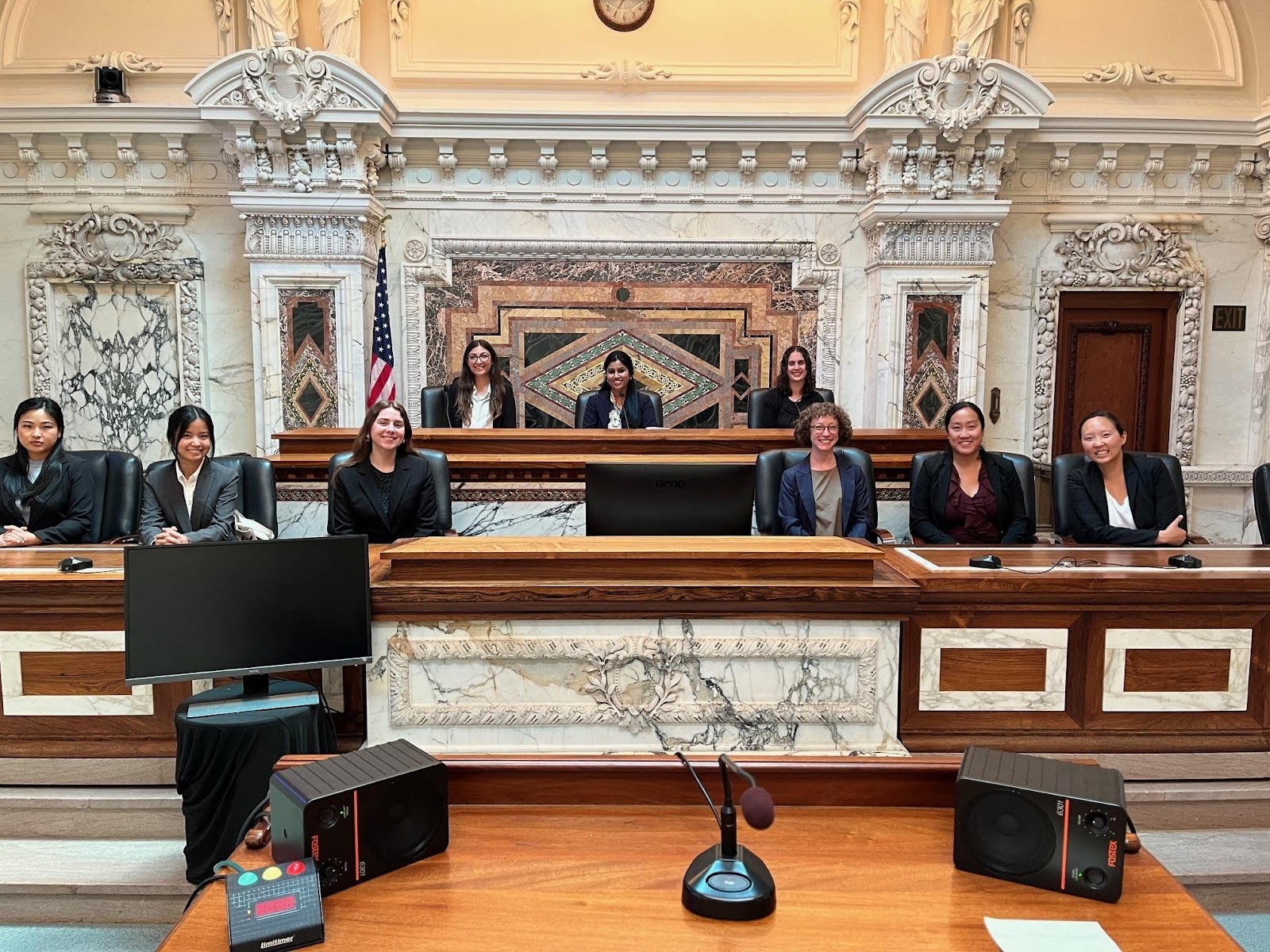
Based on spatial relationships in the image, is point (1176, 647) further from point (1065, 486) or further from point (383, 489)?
point (383, 489)

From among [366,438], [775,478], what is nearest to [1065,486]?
[775,478]

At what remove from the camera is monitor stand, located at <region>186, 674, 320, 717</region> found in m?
2.48

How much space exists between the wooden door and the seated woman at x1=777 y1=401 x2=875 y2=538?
13.1 ft

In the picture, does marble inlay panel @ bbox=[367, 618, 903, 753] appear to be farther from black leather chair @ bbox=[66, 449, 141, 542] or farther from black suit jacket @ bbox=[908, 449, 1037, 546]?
black leather chair @ bbox=[66, 449, 141, 542]

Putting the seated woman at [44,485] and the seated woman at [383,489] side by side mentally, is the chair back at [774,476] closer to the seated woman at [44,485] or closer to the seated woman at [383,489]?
the seated woman at [383,489]

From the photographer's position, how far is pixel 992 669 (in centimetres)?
286

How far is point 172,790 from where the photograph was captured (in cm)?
278

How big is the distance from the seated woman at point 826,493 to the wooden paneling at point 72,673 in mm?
2673

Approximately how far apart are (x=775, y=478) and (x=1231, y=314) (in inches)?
202

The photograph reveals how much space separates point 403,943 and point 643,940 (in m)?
0.36

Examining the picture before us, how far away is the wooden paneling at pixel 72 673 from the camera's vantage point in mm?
2818

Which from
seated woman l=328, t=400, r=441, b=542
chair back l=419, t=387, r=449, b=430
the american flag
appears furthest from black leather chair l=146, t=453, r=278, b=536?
chair back l=419, t=387, r=449, b=430

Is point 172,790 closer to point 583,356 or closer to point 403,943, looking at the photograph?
point 403,943

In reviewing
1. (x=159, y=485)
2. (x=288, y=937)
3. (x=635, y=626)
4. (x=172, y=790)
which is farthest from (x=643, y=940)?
(x=159, y=485)
